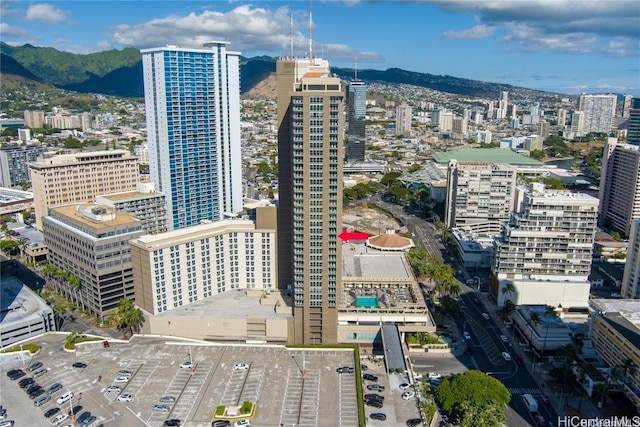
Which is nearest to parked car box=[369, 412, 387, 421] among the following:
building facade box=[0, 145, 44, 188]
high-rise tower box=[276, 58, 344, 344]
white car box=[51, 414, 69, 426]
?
high-rise tower box=[276, 58, 344, 344]

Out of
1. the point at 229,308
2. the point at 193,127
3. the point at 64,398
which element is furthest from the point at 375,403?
the point at 193,127

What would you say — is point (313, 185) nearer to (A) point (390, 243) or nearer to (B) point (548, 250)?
(B) point (548, 250)

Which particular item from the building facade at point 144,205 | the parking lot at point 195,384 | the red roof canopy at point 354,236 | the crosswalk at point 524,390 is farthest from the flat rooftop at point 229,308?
the red roof canopy at point 354,236

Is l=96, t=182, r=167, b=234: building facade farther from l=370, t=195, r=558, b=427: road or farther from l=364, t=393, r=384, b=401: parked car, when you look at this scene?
l=364, t=393, r=384, b=401: parked car

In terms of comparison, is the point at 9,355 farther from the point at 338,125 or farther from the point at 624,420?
the point at 624,420

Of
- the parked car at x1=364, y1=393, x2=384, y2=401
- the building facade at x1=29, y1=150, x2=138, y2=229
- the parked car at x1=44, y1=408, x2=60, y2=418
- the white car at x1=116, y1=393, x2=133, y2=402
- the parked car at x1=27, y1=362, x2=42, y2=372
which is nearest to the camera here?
the parked car at x1=44, y1=408, x2=60, y2=418

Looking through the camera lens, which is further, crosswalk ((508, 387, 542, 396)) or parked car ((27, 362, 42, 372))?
crosswalk ((508, 387, 542, 396))

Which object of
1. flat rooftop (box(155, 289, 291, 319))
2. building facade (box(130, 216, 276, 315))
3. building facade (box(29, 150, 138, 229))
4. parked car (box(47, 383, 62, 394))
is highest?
building facade (box(29, 150, 138, 229))
